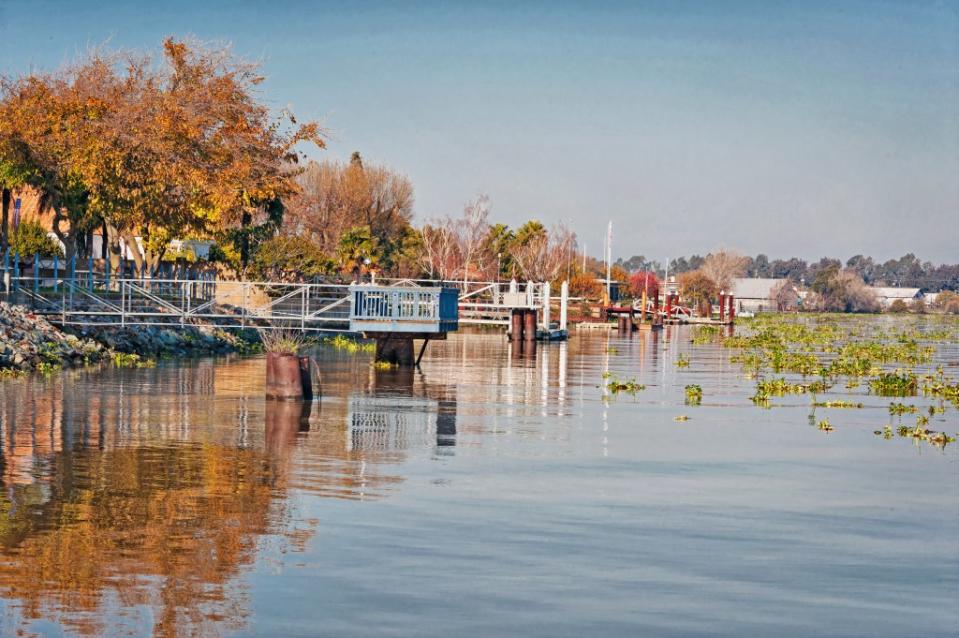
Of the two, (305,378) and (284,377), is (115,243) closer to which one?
(305,378)

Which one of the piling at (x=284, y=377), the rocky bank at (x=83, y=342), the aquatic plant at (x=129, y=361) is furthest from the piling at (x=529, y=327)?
the piling at (x=284, y=377)

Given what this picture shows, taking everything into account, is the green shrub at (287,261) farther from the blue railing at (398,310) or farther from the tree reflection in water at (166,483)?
the tree reflection in water at (166,483)

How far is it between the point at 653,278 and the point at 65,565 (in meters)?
185

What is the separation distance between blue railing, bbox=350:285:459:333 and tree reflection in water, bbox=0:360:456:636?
18.3 ft

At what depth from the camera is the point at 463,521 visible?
14.9 m

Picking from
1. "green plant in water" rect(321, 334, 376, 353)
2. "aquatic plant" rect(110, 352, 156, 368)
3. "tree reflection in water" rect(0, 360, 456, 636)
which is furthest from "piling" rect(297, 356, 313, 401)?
"green plant in water" rect(321, 334, 376, 353)

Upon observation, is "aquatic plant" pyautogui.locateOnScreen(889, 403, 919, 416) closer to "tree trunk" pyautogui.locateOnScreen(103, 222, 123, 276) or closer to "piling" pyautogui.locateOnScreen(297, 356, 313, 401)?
"piling" pyautogui.locateOnScreen(297, 356, 313, 401)

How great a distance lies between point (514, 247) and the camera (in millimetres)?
119938

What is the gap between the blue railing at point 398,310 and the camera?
122 feet

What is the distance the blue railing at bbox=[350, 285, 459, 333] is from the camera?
122 ft

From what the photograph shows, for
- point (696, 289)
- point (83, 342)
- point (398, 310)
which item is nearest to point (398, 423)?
point (398, 310)

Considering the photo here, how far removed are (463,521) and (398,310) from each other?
912 inches

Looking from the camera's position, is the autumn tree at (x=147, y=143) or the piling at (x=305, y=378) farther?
the autumn tree at (x=147, y=143)

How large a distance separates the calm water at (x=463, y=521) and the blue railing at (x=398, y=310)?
9.24m
